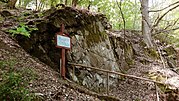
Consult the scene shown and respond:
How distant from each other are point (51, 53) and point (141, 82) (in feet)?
12.6

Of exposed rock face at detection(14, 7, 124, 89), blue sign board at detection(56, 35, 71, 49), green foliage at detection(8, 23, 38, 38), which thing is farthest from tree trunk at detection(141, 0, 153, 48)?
green foliage at detection(8, 23, 38, 38)

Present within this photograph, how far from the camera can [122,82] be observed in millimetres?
8430

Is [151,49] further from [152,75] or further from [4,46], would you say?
[4,46]

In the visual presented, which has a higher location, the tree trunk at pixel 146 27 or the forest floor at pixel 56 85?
the tree trunk at pixel 146 27

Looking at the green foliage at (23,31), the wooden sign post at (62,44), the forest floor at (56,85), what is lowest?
the forest floor at (56,85)

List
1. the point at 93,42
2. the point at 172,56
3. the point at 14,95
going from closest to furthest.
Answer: the point at 14,95, the point at 93,42, the point at 172,56

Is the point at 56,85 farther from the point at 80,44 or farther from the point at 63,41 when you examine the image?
the point at 80,44

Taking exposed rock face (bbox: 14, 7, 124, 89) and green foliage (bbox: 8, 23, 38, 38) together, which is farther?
exposed rock face (bbox: 14, 7, 124, 89)

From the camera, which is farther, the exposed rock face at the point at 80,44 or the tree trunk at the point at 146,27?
the tree trunk at the point at 146,27

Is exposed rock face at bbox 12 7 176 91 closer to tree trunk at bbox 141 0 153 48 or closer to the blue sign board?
the blue sign board

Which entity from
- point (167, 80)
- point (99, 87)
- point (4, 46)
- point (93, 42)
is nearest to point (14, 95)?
point (4, 46)

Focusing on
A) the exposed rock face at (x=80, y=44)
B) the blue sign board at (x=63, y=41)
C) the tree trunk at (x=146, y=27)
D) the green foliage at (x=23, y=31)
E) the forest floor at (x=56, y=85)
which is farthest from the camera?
the tree trunk at (x=146, y=27)

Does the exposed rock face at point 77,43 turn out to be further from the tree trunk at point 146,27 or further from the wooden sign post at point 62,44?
the tree trunk at point 146,27

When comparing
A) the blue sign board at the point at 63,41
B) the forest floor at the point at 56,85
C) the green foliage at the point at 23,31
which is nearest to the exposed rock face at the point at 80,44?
the green foliage at the point at 23,31
